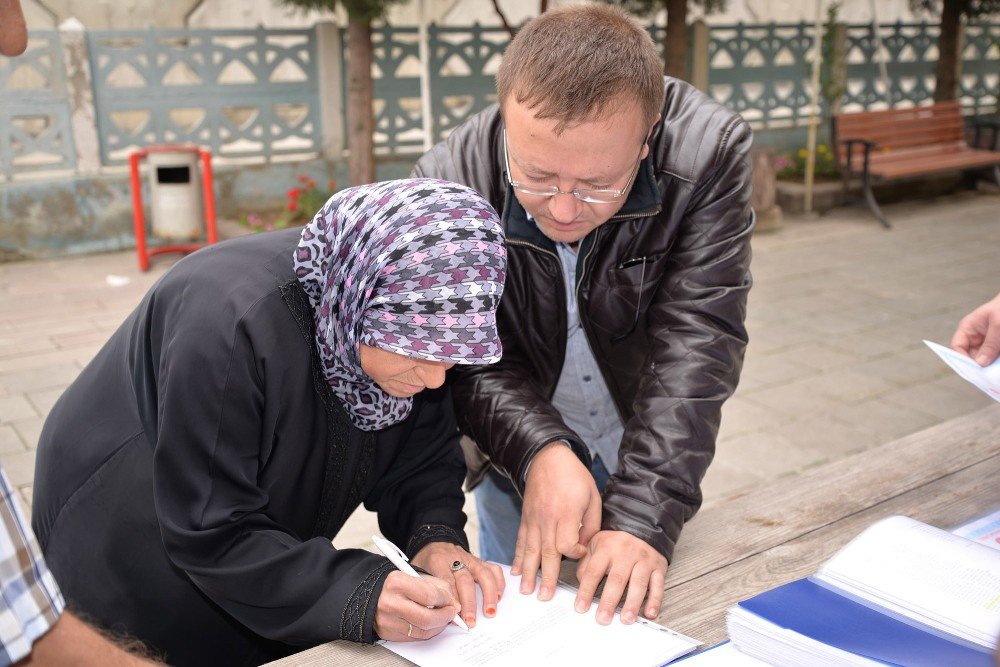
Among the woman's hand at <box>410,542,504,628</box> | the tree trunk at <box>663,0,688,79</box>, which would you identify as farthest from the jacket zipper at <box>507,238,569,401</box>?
the tree trunk at <box>663,0,688,79</box>

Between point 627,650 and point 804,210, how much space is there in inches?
341

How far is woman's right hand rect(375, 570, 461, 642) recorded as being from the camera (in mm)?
1434

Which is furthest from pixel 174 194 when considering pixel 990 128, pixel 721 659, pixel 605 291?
pixel 990 128

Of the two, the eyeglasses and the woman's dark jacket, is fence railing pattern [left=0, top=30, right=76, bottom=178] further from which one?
the eyeglasses

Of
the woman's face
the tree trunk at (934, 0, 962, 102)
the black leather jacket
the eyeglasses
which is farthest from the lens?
the tree trunk at (934, 0, 962, 102)

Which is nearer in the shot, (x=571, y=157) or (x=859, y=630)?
(x=859, y=630)

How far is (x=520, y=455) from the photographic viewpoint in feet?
6.12

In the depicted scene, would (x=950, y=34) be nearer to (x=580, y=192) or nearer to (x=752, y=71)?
(x=752, y=71)

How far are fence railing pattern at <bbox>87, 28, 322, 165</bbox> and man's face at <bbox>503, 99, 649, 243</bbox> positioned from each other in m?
6.36

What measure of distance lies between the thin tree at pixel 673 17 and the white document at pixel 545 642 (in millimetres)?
7611

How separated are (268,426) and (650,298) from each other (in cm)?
94

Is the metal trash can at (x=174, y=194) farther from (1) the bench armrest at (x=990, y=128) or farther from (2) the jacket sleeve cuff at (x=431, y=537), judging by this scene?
(1) the bench armrest at (x=990, y=128)

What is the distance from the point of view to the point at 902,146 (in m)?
9.76

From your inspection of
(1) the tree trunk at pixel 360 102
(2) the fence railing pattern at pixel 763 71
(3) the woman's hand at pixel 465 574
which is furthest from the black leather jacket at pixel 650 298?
(2) the fence railing pattern at pixel 763 71
